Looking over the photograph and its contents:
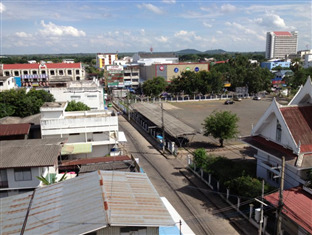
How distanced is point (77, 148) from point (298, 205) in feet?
61.0

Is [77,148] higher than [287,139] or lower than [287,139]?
lower

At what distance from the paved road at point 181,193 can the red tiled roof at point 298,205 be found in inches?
103

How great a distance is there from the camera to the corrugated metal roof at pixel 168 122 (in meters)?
29.6

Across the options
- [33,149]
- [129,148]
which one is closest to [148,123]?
[129,148]

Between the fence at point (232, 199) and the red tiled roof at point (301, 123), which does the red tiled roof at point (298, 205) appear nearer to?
the fence at point (232, 199)

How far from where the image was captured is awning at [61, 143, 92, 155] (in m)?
24.8

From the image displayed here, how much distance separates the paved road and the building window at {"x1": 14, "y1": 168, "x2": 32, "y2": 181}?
9301 mm

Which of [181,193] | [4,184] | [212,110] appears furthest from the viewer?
[212,110]

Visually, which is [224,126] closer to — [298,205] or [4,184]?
[298,205]

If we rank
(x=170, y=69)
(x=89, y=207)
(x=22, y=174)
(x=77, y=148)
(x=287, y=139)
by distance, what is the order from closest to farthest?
(x=89, y=207), (x=287, y=139), (x=22, y=174), (x=77, y=148), (x=170, y=69)

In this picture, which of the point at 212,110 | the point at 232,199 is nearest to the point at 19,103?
the point at 232,199

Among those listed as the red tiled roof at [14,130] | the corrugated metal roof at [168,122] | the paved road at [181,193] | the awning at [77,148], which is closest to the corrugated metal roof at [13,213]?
the paved road at [181,193]

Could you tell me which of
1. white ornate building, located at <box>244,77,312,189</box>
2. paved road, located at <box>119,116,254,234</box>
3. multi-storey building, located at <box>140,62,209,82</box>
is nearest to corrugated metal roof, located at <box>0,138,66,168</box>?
paved road, located at <box>119,116,254,234</box>

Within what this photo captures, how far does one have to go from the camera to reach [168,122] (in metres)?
34.0
